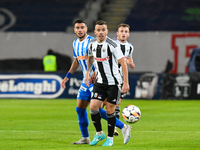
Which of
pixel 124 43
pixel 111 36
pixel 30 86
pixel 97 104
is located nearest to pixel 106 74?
pixel 97 104

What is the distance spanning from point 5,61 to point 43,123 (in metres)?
10.9

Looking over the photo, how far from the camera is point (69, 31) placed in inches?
836

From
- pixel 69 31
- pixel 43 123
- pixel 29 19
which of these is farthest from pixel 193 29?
pixel 43 123

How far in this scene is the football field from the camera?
6520 mm

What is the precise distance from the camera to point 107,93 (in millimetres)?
6410

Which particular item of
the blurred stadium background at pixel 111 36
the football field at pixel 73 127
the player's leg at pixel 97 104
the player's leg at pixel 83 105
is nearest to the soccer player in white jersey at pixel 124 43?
the football field at pixel 73 127

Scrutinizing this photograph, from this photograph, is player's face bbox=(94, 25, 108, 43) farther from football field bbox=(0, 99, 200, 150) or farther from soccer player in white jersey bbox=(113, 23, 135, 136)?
soccer player in white jersey bbox=(113, 23, 135, 136)

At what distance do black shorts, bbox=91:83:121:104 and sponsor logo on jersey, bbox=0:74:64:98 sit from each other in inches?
398

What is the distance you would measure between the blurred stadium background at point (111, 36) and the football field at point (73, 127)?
1.33 meters

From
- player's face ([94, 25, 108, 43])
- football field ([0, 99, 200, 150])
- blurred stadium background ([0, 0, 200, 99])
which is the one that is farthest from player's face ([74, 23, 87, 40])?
blurred stadium background ([0, 0, 200, 99])

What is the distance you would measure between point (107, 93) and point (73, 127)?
2.74 m

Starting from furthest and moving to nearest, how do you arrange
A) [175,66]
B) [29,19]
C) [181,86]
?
1. [29,19]
2. [175,66]
3. [181,86]

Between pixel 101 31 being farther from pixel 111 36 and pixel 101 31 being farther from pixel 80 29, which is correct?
pixel 111 36

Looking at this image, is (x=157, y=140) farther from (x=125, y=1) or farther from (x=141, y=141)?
(x=125, y=1)
